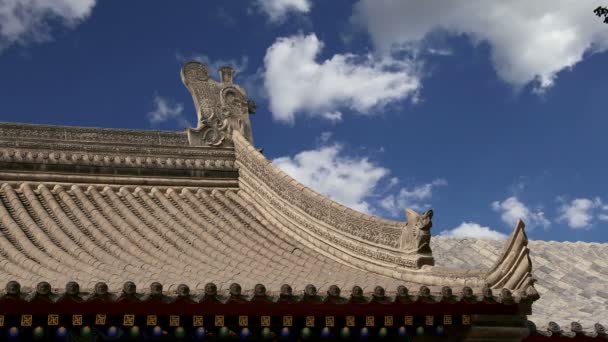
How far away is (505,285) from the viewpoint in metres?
7.10

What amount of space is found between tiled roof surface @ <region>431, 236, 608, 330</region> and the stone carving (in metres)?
3.33

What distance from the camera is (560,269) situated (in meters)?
13.8

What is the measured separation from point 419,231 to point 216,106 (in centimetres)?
535

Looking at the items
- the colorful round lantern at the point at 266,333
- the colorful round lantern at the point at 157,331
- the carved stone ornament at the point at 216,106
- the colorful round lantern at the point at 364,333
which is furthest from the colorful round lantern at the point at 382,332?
the carved stone ornament at the point at 216,106

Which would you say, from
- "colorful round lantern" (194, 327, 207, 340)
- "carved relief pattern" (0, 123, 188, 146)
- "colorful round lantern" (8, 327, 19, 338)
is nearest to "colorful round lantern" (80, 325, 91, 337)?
"colorful round lantern" (8, 327, 19, 338)

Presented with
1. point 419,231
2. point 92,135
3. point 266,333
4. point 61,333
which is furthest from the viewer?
point 92,135

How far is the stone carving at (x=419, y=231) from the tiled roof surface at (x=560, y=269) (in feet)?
10.9

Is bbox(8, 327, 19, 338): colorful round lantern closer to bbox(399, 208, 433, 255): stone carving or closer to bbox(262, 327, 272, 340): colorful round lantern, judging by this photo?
bbox(262, 327, 272, 340): colorful round lantern

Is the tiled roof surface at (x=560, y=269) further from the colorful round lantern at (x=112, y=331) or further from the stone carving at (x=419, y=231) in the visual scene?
the colorful round lantern at (x=112, y=331)

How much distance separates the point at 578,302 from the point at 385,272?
4978mm

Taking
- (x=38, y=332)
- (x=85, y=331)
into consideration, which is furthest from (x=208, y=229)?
(x=38, y=332)

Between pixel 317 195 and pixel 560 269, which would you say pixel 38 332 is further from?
pixel 560 269

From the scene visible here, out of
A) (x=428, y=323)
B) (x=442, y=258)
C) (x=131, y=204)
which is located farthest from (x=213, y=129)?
(x=428, y=323)

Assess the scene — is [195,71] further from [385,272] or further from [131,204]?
[385,272]
